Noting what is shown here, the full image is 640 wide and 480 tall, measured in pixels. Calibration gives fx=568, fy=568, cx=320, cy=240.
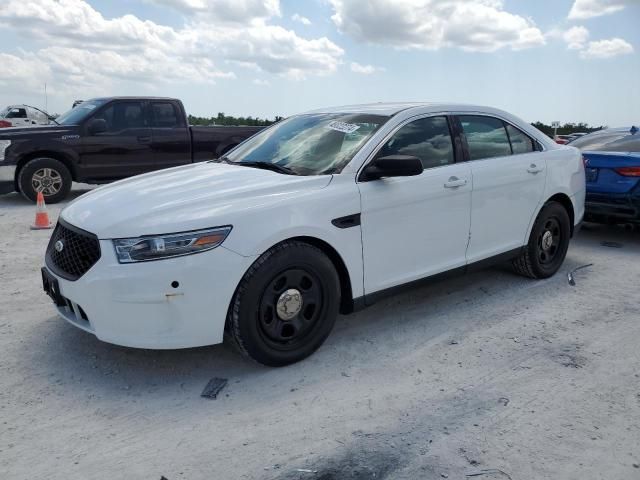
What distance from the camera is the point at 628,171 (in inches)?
249

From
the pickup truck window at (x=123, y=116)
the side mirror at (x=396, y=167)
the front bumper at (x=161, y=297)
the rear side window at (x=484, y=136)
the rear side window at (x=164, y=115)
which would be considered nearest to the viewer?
the front bumper at (x=161, y=297)

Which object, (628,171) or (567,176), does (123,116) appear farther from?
(628,171)

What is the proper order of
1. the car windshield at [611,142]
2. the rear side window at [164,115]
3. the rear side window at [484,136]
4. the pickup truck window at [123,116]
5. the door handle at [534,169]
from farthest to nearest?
1. the rear side window at [164,115]
2. the pickup truck window at [123,116]
3. the car windshield at [611,142]
4. the door handle at [534,169]
5. the rear side window at [484,136]

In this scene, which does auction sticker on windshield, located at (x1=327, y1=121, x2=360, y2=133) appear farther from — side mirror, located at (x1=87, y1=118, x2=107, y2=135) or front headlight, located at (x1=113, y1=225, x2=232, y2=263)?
side mirror, located at (x1=87, y1=118, x2=107, y2=135)

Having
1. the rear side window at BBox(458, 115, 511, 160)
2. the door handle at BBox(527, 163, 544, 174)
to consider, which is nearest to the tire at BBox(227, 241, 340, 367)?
the rear side window at BBox(458, 115, 511, 160)

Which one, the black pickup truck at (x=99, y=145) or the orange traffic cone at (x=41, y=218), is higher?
the black pickup truck at (x=99, y=145)

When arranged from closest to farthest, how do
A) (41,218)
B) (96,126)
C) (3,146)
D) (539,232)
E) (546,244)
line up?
(539,232), (546,244), (41,218), (3,146), (96,126)

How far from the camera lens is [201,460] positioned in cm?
265

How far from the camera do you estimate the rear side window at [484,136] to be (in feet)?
14.9

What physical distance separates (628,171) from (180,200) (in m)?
5.24

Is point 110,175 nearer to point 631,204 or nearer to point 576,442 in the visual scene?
point 631,204

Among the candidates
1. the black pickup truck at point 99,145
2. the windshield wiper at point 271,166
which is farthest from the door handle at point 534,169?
the black pickup truck at point 99,145

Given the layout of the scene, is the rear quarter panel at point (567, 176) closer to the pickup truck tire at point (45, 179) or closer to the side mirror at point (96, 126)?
the side mirror at point (96, 126)

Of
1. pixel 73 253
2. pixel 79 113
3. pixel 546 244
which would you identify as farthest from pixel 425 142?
pixel 79 113
